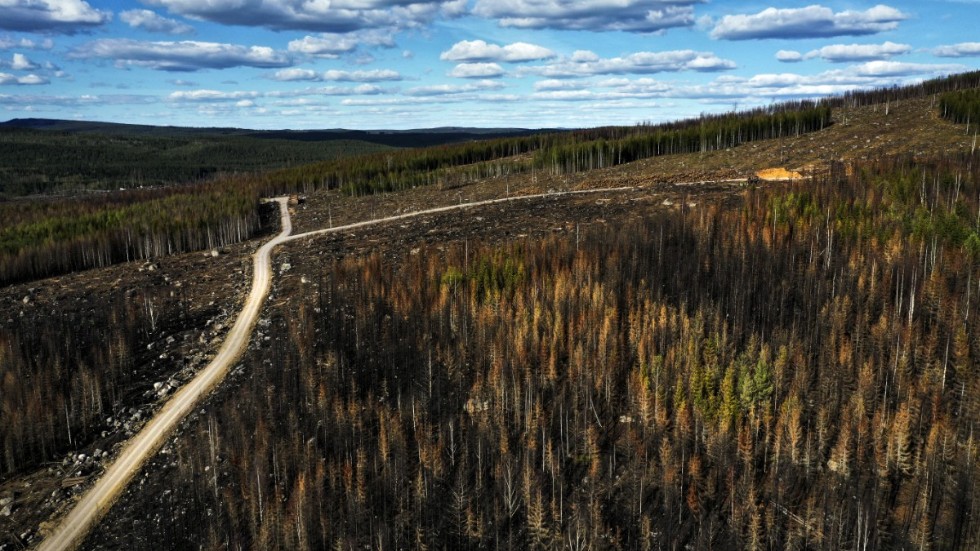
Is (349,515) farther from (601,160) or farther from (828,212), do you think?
(601,160)

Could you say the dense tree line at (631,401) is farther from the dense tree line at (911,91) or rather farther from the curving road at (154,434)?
the dense tree line at (911,91)

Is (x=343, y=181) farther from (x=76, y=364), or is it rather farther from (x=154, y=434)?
(x=154, y=434)

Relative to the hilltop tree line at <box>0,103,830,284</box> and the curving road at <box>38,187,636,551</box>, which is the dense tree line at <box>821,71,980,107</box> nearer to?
the hilltop tree line at <box>0,103,830,284</box>

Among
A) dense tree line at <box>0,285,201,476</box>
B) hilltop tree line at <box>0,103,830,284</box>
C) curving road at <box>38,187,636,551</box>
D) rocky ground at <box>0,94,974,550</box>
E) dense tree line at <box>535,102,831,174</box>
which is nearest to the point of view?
curving road at <box>38,187,636,551</box>

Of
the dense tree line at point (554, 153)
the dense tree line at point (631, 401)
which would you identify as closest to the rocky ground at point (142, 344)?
the dense tree line at point (631, 401)

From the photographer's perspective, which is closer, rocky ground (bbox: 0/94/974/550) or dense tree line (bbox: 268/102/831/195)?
rocky ground (bbox: 0/94/974/550)

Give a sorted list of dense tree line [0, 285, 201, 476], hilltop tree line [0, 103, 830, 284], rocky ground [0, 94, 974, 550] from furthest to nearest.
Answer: hilltop tree line [0, 103, 830, 284], dense tree line [0, 285, 201, 476], rocky ground [0, 94, 974, 550]

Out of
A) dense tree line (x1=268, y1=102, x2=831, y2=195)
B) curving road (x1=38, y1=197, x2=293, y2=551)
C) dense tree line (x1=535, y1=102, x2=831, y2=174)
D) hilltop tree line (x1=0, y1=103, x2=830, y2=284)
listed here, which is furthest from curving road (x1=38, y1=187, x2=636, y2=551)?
dense tree line (x1=535, y1=102, x2=831, y2=174)

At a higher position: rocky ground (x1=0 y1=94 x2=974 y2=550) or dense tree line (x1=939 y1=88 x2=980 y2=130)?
dense tree line (x1=939 y1=88 x2=980 y2=130)

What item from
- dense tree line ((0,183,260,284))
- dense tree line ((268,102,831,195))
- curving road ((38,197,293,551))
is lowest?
curving road ((38,197,293,551))
